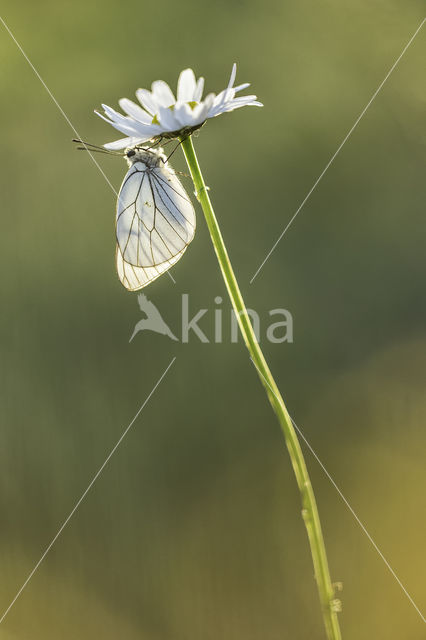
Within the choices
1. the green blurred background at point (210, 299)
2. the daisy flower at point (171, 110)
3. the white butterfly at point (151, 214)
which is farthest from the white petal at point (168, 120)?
the green blurred background at point (210, 299)

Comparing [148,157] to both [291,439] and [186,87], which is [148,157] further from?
[291,439]

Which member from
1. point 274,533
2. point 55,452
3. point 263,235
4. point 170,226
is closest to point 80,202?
point 263,235

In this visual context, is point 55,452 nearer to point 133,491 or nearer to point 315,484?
point 133,491

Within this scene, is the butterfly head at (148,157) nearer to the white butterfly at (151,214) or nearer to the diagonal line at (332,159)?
the white butterfly at (151,214)

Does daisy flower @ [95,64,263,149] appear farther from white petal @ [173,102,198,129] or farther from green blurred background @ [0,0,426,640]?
green blurred background @ [0,0,426,640]

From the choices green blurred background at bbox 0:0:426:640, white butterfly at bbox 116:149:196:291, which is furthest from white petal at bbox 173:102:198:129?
green blurred background at bbox 0:0:426:640

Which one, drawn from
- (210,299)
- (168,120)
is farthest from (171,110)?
(210,299)
